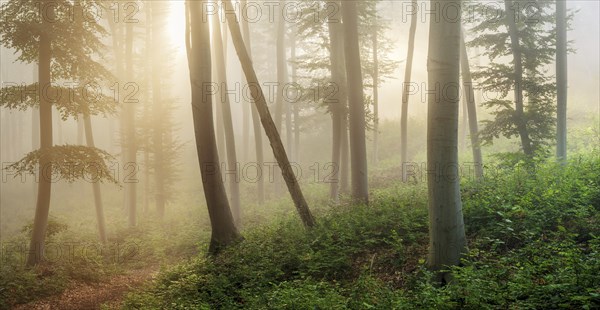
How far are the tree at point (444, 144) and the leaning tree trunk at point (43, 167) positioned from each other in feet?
34.7

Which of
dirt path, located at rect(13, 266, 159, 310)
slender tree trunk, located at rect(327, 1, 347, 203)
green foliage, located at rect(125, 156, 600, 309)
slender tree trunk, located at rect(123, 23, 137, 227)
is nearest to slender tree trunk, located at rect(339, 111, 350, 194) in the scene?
slender tree trunk, located at rect(327, 1, 347, 203)

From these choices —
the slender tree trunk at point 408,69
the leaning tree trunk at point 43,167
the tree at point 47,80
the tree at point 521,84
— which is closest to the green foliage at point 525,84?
the tree at point 521,84

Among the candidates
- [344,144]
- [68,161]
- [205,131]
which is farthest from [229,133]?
[68,161]

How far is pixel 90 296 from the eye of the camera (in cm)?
1031

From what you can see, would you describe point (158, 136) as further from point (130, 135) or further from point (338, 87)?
point (338, 87)

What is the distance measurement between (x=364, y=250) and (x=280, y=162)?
432 centimetres

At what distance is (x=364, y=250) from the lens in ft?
29.0

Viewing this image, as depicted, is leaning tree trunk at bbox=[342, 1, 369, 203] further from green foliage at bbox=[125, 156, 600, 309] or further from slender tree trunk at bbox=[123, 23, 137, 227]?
slender tree trunk at bbox=[123, 23, 137, 227]

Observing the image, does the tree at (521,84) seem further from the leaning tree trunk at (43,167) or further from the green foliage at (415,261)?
the leaning tree trunk at (43,167)

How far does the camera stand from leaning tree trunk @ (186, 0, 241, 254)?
38.2 ft

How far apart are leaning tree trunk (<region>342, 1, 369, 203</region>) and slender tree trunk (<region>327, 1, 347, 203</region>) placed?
9.44 ft

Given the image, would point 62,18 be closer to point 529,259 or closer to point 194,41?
point 194,41

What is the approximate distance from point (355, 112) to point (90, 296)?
947 centimetres

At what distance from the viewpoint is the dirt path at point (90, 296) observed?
31.3 ft
